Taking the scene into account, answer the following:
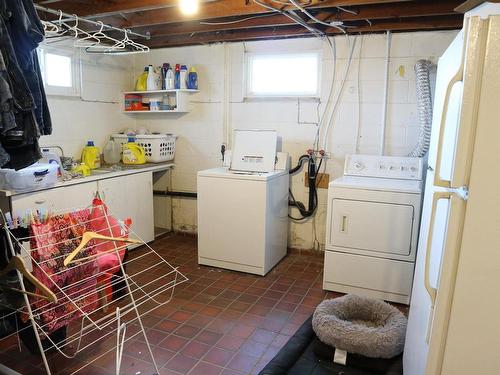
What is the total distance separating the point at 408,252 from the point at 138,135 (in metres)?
2.89

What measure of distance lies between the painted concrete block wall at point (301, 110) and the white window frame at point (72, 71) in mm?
833

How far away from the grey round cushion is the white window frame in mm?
3026

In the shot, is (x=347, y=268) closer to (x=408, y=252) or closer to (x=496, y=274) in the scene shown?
(x=408, y=252)

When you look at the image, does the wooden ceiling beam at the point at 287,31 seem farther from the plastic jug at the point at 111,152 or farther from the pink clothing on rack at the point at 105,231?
the pink clothing on rack at the point at 105,231

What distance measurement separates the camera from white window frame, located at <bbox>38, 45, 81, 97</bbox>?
3.45 meters

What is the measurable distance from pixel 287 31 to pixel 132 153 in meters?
1.98

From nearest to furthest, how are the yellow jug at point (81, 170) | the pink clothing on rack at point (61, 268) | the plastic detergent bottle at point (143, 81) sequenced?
1. the pink clothing on rack at point (61, 268)
2. the yellow jug at point (81, 170)
3. the plastic detergent bottle at point (143, 81)

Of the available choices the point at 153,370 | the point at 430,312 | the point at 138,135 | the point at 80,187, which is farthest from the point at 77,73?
the point at 430,312

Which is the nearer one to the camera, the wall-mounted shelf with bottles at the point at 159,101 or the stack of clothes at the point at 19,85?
the stack of clothes at the point at 19,85

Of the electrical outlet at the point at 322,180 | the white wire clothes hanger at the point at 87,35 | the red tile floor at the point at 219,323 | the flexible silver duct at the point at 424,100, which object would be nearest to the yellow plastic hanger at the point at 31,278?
the red tile floor at the point at 219,323

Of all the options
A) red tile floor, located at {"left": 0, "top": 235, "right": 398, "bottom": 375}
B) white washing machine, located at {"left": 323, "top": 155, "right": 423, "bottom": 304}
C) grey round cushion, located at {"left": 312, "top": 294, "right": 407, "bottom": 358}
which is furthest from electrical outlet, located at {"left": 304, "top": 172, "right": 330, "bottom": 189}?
grey round cushion, located at {"left": 312, "top": 294, "right": 407, "bottom": 358}

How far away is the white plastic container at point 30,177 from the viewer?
2.63 m

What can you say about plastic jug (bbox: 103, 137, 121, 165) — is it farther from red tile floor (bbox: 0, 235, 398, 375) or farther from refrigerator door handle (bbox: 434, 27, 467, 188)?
refrigerator door handle (bbox: 434, 27, 467, 188)

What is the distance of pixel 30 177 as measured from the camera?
271cm
